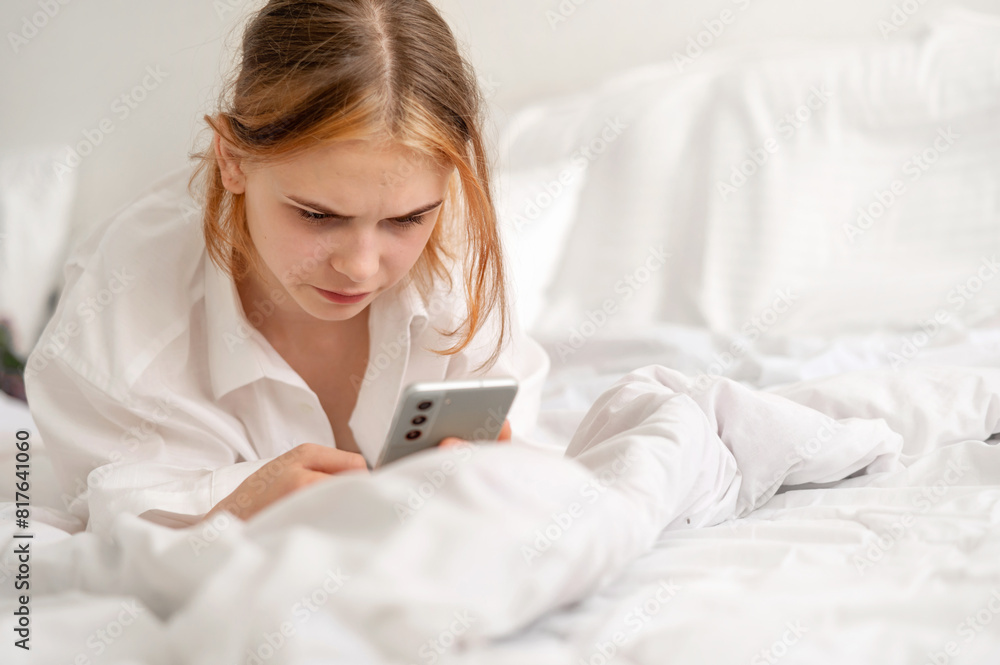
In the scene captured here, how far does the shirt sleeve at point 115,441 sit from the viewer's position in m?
0.86

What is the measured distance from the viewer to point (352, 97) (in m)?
0.77

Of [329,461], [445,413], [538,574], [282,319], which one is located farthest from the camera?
[282,319]

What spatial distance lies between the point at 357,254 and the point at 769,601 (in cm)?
48

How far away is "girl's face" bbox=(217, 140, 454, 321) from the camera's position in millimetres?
760

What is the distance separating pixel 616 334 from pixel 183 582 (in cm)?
97

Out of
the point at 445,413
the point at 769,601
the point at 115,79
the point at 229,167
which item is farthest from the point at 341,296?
the point at 115,79

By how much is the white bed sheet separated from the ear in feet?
1.28

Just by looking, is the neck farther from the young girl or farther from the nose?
the nose

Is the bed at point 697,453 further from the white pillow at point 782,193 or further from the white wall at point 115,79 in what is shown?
the white wall at point 115,79

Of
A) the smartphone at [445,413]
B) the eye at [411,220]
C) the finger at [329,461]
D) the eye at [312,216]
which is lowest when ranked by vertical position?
the finger at [329,461]

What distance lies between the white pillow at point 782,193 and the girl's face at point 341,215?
60cm

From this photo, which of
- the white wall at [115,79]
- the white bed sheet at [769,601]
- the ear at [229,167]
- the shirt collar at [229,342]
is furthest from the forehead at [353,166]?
the white wall at [115,79]

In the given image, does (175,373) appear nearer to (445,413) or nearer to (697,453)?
(445,413)

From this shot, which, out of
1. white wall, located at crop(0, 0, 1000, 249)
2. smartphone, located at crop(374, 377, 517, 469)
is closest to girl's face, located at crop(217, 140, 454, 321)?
smartphone, located at crop(374, 377, 517, 469)
